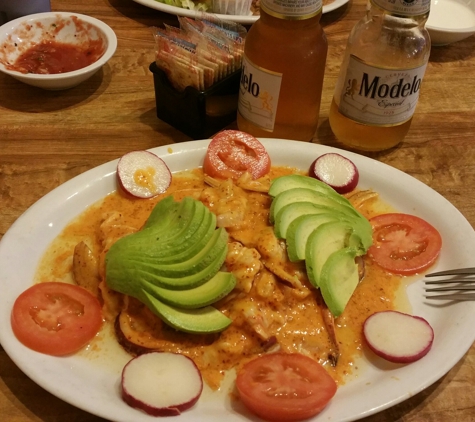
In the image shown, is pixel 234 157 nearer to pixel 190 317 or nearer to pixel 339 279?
pixel 339 279

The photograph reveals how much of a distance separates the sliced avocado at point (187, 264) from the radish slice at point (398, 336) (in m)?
0.61

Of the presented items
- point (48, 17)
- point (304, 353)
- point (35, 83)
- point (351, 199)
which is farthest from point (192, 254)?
point (48, 17)

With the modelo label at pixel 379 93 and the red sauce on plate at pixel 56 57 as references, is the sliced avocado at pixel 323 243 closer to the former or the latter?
the modelo label at pixel 379 93

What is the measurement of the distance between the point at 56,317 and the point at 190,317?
456 mm

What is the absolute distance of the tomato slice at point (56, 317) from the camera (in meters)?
1.63

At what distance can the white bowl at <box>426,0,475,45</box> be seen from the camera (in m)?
3.51

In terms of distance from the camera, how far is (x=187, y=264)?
1686mm

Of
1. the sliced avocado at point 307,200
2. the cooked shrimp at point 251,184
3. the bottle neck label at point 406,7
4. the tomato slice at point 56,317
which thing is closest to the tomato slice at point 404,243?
the sliced avocado at point 307,200

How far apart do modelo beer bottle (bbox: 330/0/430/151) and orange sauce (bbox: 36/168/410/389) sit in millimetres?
838

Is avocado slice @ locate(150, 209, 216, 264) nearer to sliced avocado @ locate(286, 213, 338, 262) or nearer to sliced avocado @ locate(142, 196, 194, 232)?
sliced avocado @ locate(142, 196, 194, 232)

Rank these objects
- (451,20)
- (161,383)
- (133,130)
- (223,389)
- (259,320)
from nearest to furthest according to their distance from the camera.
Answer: (161,383) → (223,389) → (259,320) → (133,130) → (451,20)

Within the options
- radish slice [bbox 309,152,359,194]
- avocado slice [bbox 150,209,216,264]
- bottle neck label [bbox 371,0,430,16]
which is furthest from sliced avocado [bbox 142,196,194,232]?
bottle neck label [bbox 371,0,430,16]

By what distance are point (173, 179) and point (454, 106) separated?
77.0 inches

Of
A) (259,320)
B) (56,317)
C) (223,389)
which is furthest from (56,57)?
(223,389)
